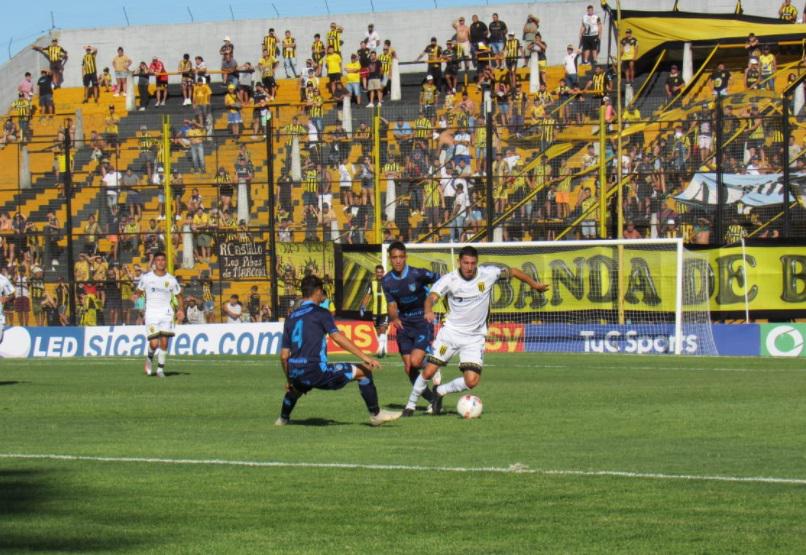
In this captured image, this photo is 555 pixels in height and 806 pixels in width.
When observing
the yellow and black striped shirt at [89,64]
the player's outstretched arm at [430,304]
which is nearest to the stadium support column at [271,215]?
the yellow and black striped shirt at [89,64]

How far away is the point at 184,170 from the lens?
125 ft

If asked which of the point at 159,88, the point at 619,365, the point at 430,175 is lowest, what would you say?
the point at 619,365

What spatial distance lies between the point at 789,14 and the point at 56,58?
27724 mm

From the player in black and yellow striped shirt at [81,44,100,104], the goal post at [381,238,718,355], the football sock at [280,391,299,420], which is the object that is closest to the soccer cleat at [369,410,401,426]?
the football sock at [280,391,299,420]

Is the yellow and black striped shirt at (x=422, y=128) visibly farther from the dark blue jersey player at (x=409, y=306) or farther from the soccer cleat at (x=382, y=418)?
the soccer cleat at (x=382, y=418)

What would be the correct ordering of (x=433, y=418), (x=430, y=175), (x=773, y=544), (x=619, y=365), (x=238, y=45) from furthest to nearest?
(x=238, y=45) < (x=430, y=175) < (x=619, y=365) < (x=433, y=418) < (x=773, y=544)

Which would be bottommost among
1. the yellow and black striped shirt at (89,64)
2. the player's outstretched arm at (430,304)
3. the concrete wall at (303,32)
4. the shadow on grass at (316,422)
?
the shadow on grass at (316,422)

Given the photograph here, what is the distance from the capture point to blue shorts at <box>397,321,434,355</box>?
18.2 meters

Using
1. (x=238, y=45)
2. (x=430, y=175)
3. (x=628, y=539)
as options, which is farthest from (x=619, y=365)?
(x=238, y=45)

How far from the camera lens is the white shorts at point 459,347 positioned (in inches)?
659

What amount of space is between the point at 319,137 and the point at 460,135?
385 cm

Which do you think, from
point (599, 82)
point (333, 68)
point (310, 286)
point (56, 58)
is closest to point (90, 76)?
point (56, 58)

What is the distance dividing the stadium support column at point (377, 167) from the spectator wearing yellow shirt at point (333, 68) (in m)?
11.7

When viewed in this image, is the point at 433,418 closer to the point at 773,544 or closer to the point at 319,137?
the point at 773,544
